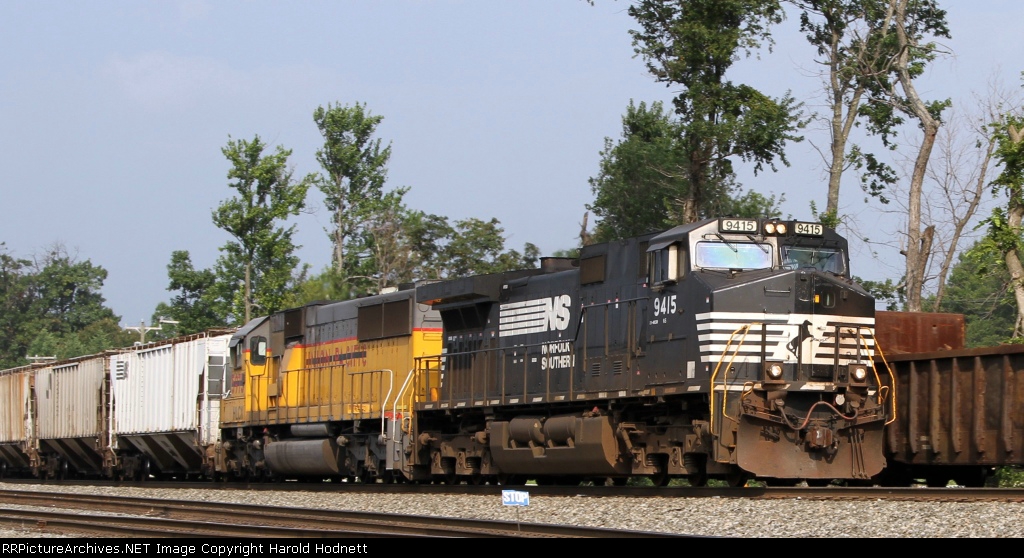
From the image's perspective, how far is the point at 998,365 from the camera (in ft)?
48.6

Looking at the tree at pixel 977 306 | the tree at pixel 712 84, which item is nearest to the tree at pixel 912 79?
the tree at pixel 712 84

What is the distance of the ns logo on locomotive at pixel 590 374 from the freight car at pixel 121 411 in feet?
2.26

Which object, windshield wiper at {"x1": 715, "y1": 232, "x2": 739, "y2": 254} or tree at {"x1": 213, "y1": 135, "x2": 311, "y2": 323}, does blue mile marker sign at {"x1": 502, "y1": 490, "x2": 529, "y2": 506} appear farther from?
tree at {"x1": 213, "y1": 135, "x2": 311, "y2": 323}

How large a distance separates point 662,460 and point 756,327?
2496mm

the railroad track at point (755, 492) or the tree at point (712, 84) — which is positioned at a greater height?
the tree at point (712, 84)

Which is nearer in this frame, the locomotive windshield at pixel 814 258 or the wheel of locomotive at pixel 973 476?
the locomotive windshield at pixel 814 258

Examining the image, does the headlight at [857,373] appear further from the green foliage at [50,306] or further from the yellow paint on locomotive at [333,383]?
the green foliage at [50,306]

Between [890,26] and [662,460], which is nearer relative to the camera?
[662,460]

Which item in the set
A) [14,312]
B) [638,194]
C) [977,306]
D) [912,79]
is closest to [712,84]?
[912,79]

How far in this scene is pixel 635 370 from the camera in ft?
50.2

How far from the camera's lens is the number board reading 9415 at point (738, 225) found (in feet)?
48.2
